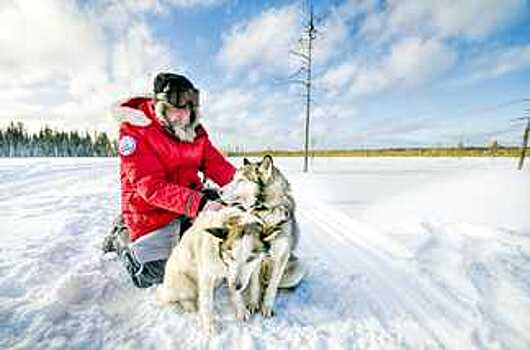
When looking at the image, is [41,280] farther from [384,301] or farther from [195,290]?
[384,301]

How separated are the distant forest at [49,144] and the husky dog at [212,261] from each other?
69185 mm

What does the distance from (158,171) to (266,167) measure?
1.07 metres

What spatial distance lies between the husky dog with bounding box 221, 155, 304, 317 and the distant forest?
227ft

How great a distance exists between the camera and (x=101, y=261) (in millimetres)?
3693

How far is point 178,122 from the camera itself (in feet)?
10.1

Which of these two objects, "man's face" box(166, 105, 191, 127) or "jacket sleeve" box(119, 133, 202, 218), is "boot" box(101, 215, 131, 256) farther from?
"man's face" box(166, 105, 191, 127)

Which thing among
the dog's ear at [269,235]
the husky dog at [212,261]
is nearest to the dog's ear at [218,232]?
the husky dog at [212,261]

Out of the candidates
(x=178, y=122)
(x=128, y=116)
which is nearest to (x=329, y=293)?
(x=178, y=122)

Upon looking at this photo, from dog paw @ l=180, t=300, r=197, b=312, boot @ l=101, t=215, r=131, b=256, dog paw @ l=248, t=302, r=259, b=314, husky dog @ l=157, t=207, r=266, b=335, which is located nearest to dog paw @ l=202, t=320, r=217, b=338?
husky dog @ l=157, t=207, r=266, b=335

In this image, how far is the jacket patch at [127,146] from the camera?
2936 millimetres

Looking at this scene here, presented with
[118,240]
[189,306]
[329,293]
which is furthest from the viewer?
[118,240]

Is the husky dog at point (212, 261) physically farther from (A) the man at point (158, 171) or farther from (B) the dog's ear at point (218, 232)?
(A) the man at point (158, 171)

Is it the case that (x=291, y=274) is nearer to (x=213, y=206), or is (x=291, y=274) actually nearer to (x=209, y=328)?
(x=209, y=328)

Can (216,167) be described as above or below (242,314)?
above
